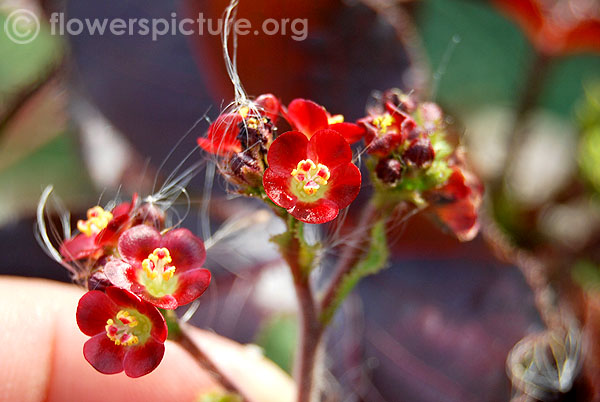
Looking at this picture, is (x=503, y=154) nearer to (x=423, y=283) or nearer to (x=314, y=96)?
(x=423, y=283)

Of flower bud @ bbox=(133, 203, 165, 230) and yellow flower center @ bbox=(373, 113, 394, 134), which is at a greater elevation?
yellow flower center @ bbox=(373, 113, 394, 134)

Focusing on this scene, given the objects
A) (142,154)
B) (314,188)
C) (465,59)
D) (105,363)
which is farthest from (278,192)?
(465,59)

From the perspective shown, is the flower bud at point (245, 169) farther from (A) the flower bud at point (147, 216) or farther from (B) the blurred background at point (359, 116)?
(B) the blurred background at point (359, 116)

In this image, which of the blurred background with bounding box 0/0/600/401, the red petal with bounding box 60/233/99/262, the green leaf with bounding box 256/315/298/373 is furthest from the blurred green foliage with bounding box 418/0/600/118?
the red petal with bounding box 60/233/99/262

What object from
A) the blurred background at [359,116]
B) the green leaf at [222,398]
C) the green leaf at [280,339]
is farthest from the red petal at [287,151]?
the green leaf at [280,339]

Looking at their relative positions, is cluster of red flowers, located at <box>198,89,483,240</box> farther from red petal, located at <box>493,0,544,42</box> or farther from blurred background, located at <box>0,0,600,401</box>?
red petal, located at <box>493,0,544,42</box>

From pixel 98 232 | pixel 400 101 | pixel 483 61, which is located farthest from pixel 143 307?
pixel 483 61
